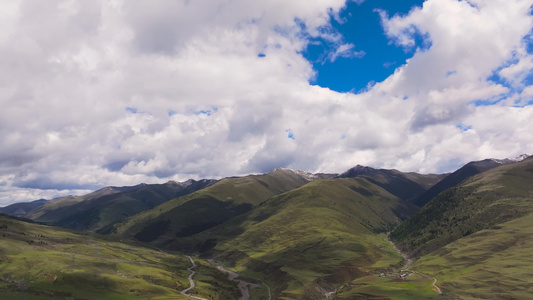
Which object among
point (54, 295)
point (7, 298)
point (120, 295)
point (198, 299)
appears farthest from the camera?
point (198, 299)

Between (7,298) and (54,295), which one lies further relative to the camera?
(54,295)

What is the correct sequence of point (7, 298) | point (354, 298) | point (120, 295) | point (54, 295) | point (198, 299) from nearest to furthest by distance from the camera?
point (7, 298), point (54, 295), point (120, 295), point (198, 299), point (354, 298)

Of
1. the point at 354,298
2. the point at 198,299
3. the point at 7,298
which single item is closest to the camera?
the point at 7,298

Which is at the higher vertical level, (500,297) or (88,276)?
(88,276)

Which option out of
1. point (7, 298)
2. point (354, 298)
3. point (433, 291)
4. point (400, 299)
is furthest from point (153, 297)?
point (433, 291)

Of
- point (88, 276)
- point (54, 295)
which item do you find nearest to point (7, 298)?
point (54, 295)

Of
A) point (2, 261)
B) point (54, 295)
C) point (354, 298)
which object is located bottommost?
point (354, 298)

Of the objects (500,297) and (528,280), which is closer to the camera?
(500,297)

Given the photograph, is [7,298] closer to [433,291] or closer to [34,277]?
[34,277]

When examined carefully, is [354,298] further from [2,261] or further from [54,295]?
[2,261]

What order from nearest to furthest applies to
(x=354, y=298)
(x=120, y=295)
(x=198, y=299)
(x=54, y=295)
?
(x=54, y=295) < (x=120, y=295) < (x=198, y=299) < (x=354, y=298)
